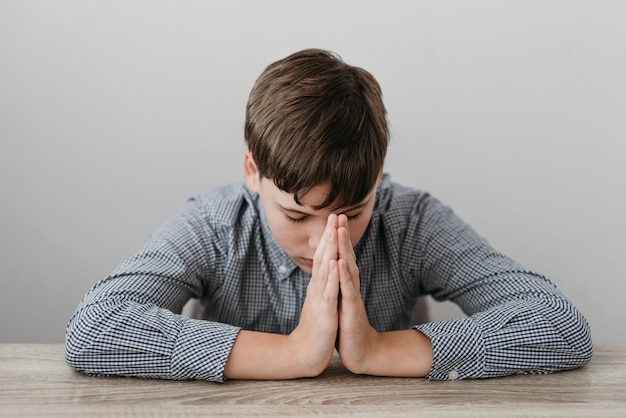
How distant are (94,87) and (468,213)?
918 millimetres

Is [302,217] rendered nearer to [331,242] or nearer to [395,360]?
[331,242]

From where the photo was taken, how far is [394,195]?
1.48m

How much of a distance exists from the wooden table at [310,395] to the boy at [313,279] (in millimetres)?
21

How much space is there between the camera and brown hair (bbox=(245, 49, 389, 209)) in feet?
3.73

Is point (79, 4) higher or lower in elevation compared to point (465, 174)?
higher

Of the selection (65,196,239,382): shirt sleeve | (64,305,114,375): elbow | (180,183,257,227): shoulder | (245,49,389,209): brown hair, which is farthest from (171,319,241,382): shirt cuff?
(180,183,257,227): shoulder

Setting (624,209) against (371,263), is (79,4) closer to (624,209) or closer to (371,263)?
(371,263)

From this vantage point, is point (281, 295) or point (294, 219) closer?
point (294, 219)

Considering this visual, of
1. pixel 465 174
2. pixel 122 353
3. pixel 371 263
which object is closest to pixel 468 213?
pixel 465 174

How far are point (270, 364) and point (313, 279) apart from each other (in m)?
0.13

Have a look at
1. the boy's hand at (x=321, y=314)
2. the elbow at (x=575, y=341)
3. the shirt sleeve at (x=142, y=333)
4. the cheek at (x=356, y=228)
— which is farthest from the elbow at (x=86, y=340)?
the elbow at (x=575, y=341)

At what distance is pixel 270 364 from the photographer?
107 cm

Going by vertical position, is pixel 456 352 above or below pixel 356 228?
below

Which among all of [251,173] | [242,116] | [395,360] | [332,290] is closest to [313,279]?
[332,290]
